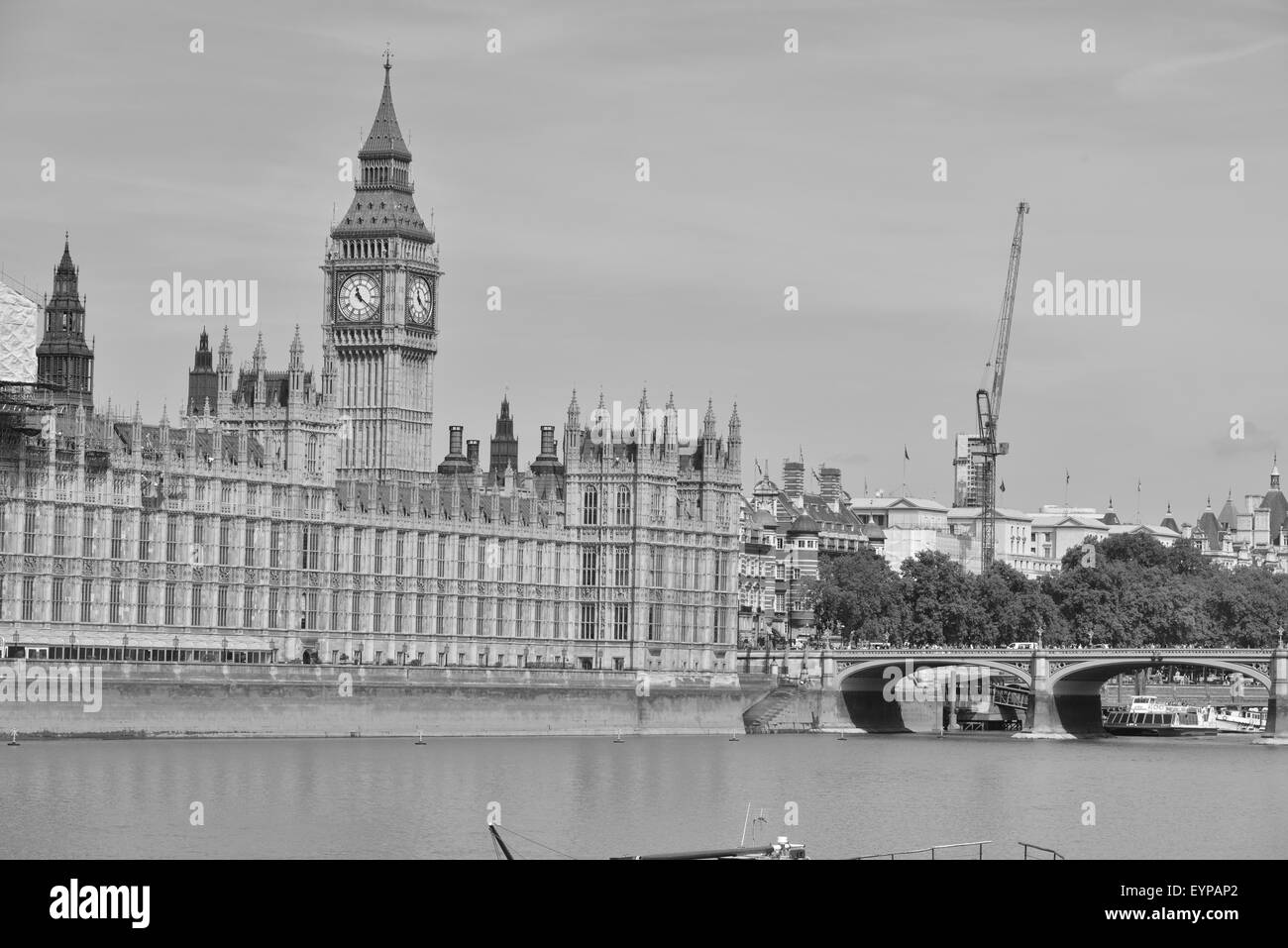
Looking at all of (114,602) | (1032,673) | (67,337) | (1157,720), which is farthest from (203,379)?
(1157,720)

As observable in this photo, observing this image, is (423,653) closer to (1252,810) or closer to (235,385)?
(235,385)

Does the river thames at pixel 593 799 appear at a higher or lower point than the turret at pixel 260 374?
lower

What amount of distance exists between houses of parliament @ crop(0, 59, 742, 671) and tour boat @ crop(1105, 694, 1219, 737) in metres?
22.4

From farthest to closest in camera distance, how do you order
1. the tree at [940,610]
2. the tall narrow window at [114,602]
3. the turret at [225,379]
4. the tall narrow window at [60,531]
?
1. the tree at [940,610]
2. the turret at [225,379]
3. the tall narrow window at [114,602]
4. the tall narrow window at [60,531]

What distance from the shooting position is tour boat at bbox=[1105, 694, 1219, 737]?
156375mm

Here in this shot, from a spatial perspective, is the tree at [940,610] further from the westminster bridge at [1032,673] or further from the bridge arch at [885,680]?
the bridge arch at [885,680]

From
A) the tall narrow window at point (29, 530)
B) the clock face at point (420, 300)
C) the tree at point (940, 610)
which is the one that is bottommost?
the tree at point (940, 610)

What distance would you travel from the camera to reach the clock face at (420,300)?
155 m

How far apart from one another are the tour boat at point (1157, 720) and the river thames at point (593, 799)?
110 ft

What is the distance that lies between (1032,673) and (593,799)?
192 feet

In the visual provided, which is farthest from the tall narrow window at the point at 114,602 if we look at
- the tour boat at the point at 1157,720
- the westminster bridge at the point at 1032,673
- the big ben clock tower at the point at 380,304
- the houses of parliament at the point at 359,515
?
the tour boat at the point at 1157,720
